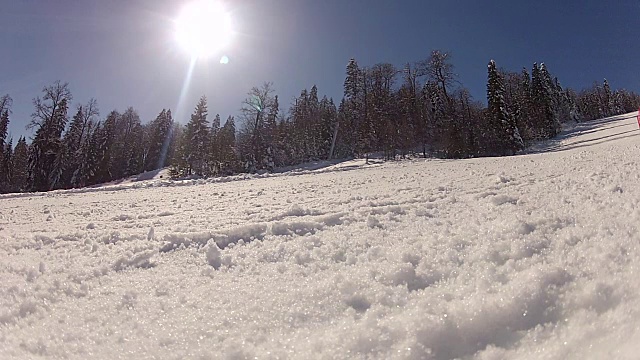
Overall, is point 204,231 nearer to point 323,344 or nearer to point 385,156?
point 323,344

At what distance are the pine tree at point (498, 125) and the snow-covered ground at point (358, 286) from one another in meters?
30.8

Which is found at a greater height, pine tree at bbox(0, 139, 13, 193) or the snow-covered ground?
pine tree at bbox(0, 139, 13, 193)

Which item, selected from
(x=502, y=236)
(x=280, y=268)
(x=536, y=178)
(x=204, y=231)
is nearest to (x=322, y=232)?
(x=280, y=268)

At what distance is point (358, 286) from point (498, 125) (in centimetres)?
3643

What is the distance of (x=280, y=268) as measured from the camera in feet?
13.1

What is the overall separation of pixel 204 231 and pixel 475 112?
43708mm

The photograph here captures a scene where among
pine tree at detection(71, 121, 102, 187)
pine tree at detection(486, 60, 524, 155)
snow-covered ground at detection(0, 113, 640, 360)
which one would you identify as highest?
pine tree at detection(71, 121, 102, 187)

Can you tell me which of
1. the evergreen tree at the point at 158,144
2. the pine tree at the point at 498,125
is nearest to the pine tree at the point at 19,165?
the evergreen tree at the point at 158,144

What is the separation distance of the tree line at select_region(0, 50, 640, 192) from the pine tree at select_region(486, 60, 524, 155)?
0.32 ft

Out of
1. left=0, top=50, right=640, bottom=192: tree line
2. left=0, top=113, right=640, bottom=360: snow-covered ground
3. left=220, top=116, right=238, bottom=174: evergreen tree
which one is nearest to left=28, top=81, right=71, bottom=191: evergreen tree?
left=0, top=50, right=640, bottom=192: tree line

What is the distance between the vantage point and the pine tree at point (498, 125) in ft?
111

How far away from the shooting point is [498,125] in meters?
34.7

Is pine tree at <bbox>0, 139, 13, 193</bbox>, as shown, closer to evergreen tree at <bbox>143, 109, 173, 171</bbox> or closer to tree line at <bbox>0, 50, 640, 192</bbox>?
tree line at <bbox>0, 50, 640, 192</bbox>

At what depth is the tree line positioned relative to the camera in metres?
36.1
